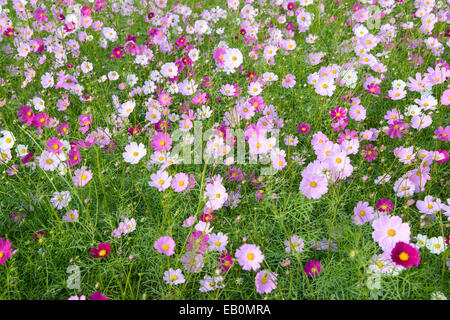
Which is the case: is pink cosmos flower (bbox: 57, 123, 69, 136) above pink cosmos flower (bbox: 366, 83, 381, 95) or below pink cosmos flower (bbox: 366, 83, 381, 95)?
below

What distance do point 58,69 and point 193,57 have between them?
0.95 metres

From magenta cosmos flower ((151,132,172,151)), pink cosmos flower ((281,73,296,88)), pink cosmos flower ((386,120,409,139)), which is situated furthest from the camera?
pink cosmos flower ((281,73,296,88))

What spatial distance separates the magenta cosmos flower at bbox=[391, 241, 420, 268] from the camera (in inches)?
37.3

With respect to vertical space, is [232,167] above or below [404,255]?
above


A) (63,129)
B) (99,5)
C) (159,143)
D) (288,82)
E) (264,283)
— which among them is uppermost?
(99,5)

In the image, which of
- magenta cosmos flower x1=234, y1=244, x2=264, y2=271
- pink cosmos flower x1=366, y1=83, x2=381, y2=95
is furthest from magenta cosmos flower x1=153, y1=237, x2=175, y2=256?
pink cosmos flower x1=366, y1=83, x2=381, y2=95

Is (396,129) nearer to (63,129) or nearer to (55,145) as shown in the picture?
(55,145)

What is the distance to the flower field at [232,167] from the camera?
1231mm

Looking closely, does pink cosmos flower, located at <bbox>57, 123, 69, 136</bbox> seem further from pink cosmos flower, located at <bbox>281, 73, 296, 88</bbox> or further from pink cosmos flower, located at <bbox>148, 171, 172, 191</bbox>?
pink cosmos flower, located at <bbox>281, 73, 296, 88</bbox>

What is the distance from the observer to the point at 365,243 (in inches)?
52.9

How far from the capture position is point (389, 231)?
1.10 metres

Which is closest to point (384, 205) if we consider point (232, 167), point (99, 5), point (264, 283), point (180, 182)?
point (264, 283)

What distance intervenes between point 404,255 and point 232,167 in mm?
867

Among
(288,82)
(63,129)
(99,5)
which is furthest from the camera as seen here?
(99,5)
